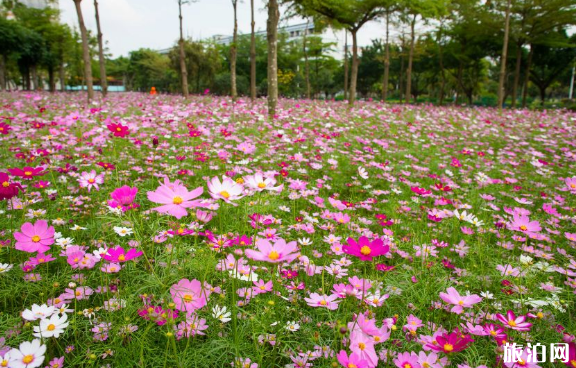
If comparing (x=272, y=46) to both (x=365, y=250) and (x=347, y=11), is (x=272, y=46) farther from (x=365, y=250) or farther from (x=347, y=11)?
(x=365, y=250)

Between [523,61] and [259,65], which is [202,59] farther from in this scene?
[523,61]

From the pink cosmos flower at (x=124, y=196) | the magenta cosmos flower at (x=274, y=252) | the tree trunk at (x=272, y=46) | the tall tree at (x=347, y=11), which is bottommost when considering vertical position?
the magenta cosmos flower at (x=274, y=252)

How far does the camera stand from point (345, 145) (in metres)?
4.97

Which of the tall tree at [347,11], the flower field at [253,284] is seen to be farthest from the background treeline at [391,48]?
the flower field at [253,284]

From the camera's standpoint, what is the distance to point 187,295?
41.8 inches

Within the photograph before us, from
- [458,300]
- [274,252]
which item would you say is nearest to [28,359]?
[274,252]

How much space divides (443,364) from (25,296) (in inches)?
67.0

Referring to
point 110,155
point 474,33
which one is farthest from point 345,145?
point 474,33

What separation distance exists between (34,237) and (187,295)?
66 cm

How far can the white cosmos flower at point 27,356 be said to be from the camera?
2.89 ft

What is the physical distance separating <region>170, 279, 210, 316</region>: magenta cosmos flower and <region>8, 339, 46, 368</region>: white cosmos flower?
14.7 inches

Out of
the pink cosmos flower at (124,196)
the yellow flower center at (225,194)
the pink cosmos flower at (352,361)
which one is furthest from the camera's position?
the pink cosmos flower at (124,196)

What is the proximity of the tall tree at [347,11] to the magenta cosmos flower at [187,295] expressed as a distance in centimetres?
1081

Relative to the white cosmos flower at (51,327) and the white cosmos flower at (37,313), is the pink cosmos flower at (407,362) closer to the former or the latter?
the white cosmos flower at (51,327)
